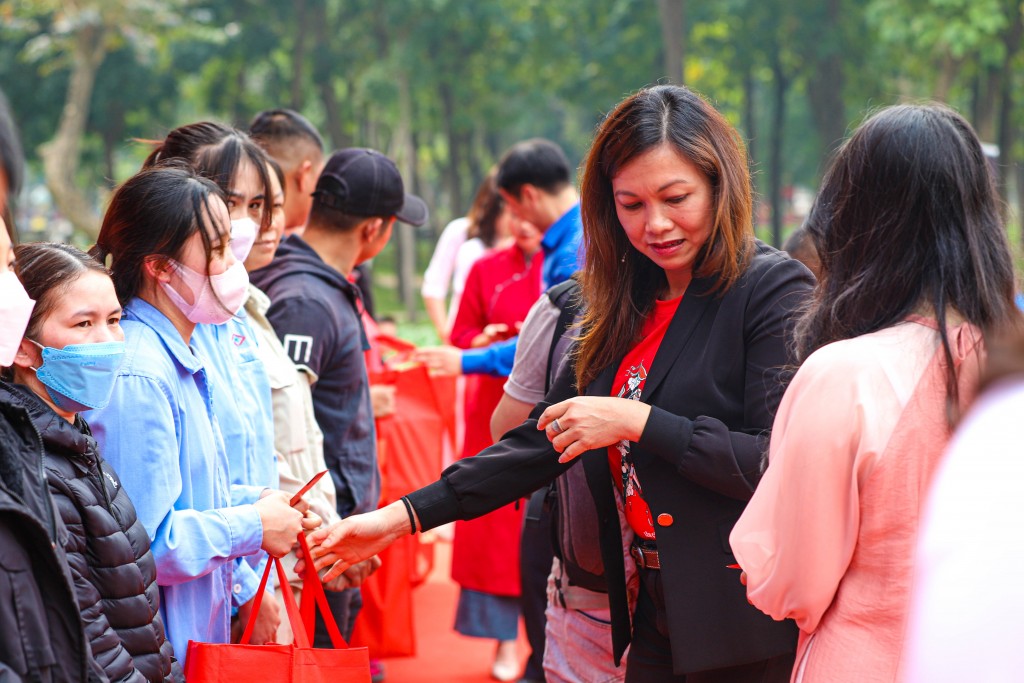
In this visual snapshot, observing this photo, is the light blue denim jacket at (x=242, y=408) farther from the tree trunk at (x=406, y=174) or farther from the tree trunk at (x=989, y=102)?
the tree trunk at (x=406, y=174)

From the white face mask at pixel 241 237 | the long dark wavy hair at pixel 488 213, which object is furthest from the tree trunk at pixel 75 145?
the white face mask at pixel 241 237

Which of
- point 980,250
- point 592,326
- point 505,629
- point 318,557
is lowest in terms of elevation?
point 505,629

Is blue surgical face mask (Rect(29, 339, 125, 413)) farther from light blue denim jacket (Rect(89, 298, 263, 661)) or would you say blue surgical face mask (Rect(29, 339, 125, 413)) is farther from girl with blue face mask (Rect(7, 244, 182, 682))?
light blue denim jacket (Rect(89, 298, 263, 661))

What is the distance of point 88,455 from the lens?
2.32 meters

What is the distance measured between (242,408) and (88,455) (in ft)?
2.85

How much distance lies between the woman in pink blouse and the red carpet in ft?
12.6

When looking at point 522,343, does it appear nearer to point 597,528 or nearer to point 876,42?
point 597,528

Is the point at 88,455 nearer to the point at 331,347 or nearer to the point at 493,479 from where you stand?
the point at 493,479

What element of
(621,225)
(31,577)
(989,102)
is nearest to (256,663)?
(31,577)

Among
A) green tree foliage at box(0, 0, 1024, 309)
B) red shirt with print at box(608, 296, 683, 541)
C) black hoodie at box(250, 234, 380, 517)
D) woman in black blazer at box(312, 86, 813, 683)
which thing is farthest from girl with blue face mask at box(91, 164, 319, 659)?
green tree foliage at box(0, 0, 1024, 309)

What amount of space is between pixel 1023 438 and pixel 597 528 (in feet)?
5.69

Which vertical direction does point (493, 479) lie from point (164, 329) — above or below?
below

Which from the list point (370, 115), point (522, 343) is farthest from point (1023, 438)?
point (370, 115)

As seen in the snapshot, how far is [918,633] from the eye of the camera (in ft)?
4.16
